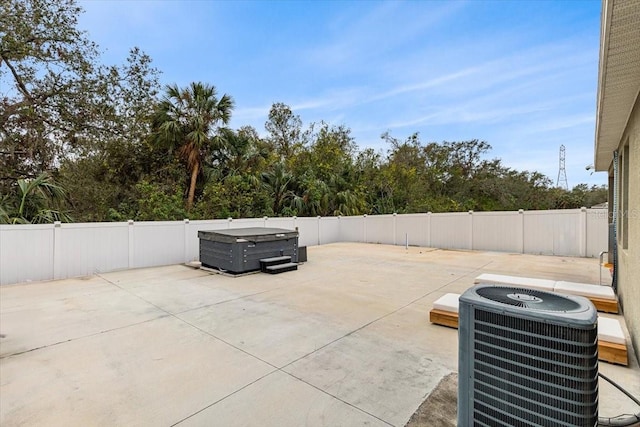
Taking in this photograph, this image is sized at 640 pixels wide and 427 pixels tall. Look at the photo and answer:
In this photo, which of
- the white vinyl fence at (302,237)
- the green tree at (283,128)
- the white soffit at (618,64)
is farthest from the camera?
the green tree at (283,128)

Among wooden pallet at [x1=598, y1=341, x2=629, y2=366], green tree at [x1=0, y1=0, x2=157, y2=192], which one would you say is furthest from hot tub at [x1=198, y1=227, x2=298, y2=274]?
green tree at [x1=0, y1=0, x2=157, y2=192]

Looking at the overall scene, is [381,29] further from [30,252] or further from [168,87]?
[30,252]

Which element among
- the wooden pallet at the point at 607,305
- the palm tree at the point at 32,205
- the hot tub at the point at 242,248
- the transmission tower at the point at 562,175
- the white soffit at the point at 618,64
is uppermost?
the transmission tower at the point at 562,175

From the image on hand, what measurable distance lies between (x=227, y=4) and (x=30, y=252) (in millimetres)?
8644

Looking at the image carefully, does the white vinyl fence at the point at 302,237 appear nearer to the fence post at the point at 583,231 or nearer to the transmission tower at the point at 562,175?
the fence post at the point at 583,231

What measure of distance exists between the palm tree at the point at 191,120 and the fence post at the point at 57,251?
14.3ft

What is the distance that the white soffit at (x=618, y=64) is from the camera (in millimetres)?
1647

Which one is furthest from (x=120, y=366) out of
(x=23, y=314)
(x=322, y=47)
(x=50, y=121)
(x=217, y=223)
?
(x=322, y=47)

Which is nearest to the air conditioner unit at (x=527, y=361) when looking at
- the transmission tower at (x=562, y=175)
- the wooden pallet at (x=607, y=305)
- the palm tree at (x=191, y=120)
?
the wooden pallet at (x=607, y=305)

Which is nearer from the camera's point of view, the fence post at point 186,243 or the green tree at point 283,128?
the fence post at point 186,243

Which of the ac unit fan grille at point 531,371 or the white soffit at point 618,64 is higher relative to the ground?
the white soffit at point 618,64

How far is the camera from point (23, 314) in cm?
439

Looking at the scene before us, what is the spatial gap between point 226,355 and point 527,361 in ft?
8.35

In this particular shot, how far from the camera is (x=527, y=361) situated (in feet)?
4.72
